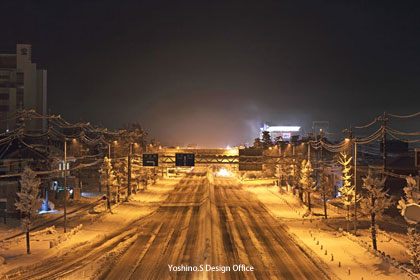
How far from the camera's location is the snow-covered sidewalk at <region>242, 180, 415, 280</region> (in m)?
22.6

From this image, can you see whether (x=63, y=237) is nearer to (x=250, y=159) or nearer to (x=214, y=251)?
(x=214, y=251)

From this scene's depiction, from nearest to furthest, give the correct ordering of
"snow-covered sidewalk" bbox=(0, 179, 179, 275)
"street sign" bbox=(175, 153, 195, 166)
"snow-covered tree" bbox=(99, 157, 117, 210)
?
"snow-covered sidewalk" bbox=(0, 179, 179, 275) → "snow-covered tree" bbox=(99, 157, 117, 210) → "street sign" bbox=(175, 153, 195, 166)

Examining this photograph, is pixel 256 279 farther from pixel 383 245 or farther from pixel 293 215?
pixel 293 215

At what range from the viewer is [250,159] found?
55.1 meters

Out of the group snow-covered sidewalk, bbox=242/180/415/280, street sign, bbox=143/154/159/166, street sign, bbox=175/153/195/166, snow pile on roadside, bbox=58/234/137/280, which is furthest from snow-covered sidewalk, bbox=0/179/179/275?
snow-covered sidewalk, bbox=242/180/415/280

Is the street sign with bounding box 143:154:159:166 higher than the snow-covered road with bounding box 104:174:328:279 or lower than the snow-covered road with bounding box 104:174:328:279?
higher

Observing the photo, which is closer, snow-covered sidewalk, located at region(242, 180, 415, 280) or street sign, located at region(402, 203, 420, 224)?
street sign, located at region(402, 203, 420, 224)

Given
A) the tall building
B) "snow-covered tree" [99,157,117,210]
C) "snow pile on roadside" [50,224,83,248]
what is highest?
the tall building

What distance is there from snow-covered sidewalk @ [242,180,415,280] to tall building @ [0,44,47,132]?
67.5 meters

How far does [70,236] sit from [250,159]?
3082cm

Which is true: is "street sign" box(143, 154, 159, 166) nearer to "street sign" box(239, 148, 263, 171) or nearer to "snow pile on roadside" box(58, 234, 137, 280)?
"street sign" box(239, 148, 263, 171)

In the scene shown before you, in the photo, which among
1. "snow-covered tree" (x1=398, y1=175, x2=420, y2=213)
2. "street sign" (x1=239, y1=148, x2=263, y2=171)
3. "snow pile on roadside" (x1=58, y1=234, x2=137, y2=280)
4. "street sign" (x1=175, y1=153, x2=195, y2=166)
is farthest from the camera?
"street sign" (x1=175, y1=153, x2=195, y2=166)

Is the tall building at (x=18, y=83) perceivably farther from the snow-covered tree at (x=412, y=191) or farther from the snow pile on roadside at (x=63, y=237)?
the snow-covered tree at (x=412, y=191)

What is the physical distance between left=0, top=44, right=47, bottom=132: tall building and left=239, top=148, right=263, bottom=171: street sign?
54888 millimetres
